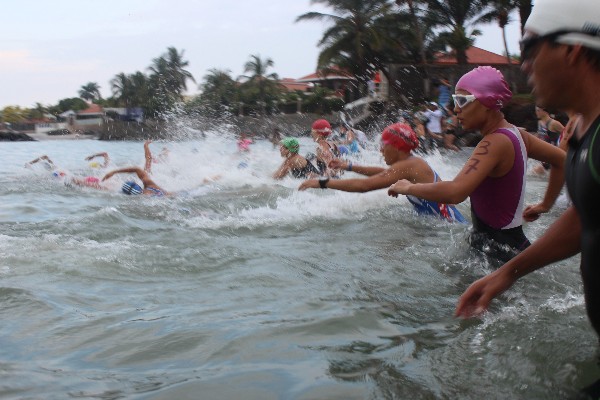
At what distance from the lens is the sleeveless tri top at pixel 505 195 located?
3.55m

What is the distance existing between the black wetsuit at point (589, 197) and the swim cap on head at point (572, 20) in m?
0.21

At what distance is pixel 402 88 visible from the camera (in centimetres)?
3872

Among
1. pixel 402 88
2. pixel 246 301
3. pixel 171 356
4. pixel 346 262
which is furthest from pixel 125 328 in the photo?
pixel 402 88

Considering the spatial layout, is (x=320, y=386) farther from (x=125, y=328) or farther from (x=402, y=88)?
(x=402, y=88)

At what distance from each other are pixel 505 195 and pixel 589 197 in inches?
85.4

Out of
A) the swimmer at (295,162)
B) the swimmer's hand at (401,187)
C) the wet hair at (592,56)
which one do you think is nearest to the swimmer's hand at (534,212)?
the swimmer's hand at (401,187)

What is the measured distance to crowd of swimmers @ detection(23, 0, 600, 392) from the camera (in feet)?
5.16

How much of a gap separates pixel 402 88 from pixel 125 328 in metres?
36.8

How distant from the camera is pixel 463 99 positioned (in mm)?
3645

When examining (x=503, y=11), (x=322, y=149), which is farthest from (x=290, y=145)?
(x=503, y=11)

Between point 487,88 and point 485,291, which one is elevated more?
point 487,88

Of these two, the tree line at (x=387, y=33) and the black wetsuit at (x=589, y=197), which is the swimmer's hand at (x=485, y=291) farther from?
the tree line at (x=387, y=33)

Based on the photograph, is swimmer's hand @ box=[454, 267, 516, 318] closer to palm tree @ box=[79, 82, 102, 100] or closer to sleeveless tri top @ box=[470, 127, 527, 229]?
sleeveless tri top @ box=[470, 127, 527, 229]

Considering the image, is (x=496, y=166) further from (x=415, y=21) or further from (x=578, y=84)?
(x=415, y=21)
